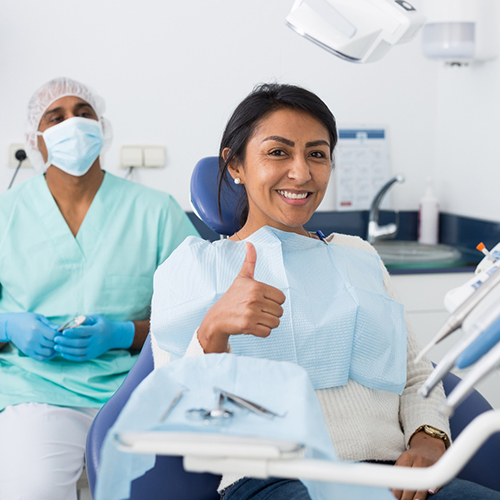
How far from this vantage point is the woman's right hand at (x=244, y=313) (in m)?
0.98

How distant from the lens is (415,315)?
2205 millimetres

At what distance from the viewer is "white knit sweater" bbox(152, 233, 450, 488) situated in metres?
1.17

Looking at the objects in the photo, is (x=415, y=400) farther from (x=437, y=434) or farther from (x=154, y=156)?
(x=154, y=156)

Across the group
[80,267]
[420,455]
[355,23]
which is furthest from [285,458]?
[80,267]

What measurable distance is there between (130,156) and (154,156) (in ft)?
0.28

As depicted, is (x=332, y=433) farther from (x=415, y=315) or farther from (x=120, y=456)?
(x=415, y=315)

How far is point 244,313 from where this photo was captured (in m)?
0.98

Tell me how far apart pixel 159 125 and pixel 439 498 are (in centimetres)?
169

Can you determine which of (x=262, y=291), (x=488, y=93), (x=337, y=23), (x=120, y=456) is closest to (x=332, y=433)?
(x=262, y=291)

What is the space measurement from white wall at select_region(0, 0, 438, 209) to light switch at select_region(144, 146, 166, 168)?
0.10ft

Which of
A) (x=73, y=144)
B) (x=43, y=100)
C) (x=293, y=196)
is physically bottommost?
(x=293, y=196)

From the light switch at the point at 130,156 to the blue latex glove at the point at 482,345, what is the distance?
74.0 inches

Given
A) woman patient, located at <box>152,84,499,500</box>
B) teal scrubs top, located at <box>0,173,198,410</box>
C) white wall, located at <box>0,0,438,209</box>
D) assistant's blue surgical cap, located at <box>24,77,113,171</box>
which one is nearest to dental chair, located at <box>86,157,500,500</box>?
woman patient, located at <box>152,84,499,500</box>

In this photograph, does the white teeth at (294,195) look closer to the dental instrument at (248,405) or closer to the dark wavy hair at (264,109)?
the dark wavy hair at (264,109)
